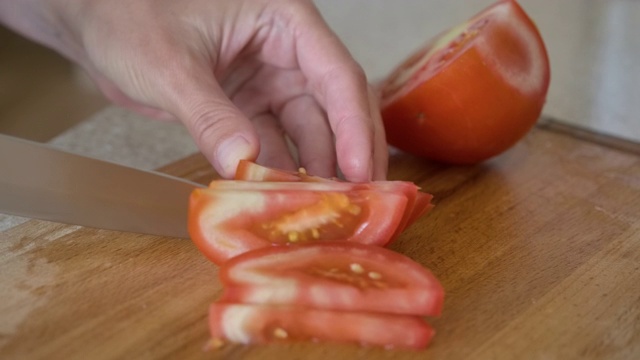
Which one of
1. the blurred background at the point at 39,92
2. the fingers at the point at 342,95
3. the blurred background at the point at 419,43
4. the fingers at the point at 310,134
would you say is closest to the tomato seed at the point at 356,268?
the fingers at the point at 342,95

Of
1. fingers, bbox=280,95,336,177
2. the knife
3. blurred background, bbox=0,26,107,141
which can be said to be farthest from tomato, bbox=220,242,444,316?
blurred background, bbox=0,26,107,141

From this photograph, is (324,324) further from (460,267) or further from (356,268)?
(460,267)

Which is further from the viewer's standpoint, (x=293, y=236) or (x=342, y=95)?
(x=342, y=95)

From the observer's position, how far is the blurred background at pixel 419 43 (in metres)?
1.84

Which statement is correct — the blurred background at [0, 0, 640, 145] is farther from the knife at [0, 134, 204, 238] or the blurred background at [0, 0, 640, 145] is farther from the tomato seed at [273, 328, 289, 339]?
the tomato seed at [273, 328, 289, 339]

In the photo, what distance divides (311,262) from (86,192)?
39 cm

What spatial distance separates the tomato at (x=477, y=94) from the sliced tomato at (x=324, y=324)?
52cm

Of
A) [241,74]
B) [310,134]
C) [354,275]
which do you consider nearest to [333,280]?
[354,275]

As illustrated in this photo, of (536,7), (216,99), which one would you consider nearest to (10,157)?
(216,99)

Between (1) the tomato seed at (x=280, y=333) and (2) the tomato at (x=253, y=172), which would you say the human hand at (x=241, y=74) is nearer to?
(2) the tomato at (x=253, y=172)

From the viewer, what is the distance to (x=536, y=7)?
8.56 feet

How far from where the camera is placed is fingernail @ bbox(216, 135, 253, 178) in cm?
105

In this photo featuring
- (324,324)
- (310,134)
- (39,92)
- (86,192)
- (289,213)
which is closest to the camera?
(324,324)

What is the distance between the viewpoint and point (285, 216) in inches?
39.8
